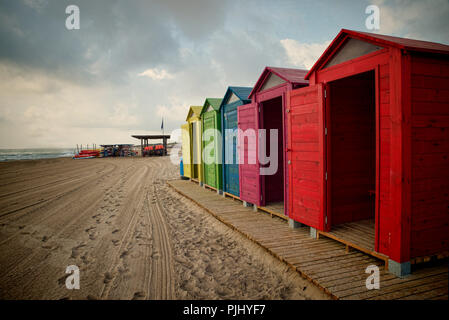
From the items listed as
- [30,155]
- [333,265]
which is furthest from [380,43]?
[30,155]

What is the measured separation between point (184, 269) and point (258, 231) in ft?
5.36

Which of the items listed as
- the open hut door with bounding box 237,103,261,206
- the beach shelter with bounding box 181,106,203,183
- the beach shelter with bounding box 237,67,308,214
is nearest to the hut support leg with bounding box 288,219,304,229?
the beach shelter with bounding box 237,67,308,214

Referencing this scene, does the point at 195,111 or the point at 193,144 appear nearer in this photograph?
the point at 195,111

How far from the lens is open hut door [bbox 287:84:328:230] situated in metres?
4.02

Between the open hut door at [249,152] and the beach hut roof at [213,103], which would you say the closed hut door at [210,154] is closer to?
the beach hut roof at [213,103]

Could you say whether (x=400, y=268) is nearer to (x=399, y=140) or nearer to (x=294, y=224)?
(x=399, y=140)

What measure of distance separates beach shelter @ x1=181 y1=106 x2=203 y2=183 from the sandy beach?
9.38 feet

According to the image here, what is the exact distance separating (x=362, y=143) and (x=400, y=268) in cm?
227

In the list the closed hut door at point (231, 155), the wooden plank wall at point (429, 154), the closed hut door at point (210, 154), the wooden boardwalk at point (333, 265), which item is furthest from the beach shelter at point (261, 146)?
the wooden plank wall at point (429, 154)

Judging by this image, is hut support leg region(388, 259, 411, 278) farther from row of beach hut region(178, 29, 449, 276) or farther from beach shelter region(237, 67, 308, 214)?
beach shelter region(237, 67, 308, 214)

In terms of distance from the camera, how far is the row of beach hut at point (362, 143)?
9.30ft

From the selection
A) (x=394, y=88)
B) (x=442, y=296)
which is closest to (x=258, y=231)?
(x=442, y=296)

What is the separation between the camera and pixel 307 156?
4.29m
